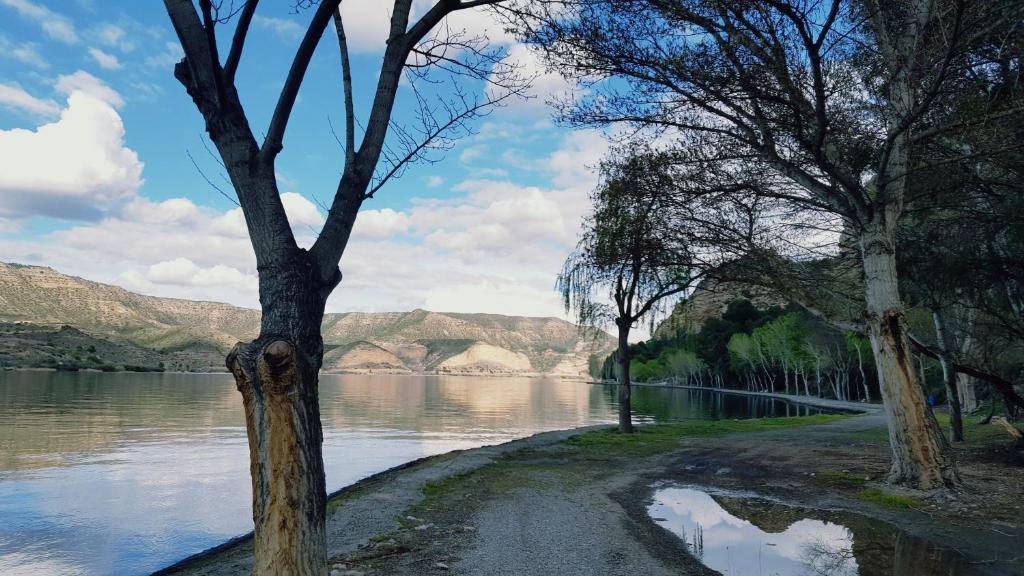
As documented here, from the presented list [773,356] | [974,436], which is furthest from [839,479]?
Result: [773,356]

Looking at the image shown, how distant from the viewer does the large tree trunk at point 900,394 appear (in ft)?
35.0

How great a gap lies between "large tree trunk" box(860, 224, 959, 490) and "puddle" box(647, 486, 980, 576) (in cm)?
180

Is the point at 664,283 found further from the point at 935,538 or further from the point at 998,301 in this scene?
the point at 935,538

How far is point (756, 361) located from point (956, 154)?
83.0 m

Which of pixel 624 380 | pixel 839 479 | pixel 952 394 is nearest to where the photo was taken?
pixel 839 479

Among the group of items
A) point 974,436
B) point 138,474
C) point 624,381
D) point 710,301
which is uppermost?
point 710,301

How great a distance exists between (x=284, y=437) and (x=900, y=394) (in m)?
10.4

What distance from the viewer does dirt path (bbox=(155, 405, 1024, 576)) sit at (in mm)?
7637

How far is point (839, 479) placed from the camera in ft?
43.0

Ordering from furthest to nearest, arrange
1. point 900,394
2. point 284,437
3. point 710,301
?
point 710,301 → point 900,394 → point 284,437

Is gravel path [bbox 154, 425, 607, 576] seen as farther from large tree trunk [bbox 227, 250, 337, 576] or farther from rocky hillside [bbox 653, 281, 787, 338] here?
rocky hillside [bbox 653, 281, 787, 338]

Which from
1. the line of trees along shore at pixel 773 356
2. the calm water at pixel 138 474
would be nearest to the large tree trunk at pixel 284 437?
the calm water at pixel 138 474

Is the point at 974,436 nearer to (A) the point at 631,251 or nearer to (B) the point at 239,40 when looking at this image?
(A) the point at 631,251

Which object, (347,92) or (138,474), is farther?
(138,474)
